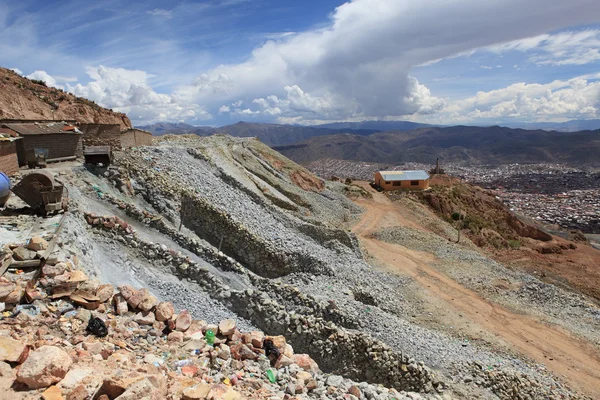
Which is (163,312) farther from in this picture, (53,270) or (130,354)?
(53,270)

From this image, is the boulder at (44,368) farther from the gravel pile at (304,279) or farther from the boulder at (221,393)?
the gravel pile at (304,279)

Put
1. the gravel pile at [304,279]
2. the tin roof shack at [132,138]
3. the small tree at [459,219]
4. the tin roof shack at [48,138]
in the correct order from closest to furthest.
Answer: the gravel pile at [304,279], the tin roof shack at [48,138], the tin roof shack at [132,138], the small tree at [459,219]

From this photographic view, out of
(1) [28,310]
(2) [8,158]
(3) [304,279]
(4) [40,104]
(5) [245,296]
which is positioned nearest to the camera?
(1) [28,310]

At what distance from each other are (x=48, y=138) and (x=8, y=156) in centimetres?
302

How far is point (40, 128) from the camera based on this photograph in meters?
18.1

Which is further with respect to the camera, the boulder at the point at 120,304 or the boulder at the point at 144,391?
the boulder at the point at 120,304

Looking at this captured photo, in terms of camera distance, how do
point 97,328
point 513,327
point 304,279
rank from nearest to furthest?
point 97,328
point 304,279
point 513,327

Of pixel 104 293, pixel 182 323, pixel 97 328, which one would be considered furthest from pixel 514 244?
pixel 97 328

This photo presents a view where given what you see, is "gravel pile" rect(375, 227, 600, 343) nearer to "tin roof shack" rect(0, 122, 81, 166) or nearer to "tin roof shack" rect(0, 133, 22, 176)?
"tin roof shack" rect(0, 122, 81, 166)

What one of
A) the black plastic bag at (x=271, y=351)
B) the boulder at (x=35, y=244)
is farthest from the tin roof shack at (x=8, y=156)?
the black plastic bag at (x=271, y=351)

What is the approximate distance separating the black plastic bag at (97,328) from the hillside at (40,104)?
3130 centimetres

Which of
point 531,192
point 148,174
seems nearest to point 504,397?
point 148,174

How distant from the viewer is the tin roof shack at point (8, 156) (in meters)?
14.4

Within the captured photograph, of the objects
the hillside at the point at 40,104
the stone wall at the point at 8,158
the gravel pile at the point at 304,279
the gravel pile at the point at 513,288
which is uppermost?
the hillside at the point at 40,104
